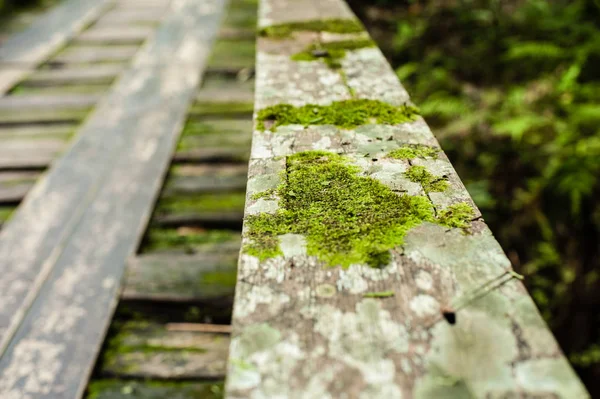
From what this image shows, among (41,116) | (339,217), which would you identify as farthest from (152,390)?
(41,116)

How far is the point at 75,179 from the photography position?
299 centimetres

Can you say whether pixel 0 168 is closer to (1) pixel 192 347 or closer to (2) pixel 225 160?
(2) pixel 225 160

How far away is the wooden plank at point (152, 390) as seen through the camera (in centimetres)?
181

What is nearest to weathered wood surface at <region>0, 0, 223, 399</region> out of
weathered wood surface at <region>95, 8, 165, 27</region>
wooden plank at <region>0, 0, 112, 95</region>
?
wooden plank at <region>0, 0, 112, 95</region>

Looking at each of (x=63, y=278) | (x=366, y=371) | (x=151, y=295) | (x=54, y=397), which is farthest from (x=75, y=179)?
(x=366, y=371)

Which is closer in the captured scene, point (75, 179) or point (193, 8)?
point (75, 179)

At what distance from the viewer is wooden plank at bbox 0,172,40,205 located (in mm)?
2901

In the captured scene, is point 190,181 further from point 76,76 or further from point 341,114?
point 76,76

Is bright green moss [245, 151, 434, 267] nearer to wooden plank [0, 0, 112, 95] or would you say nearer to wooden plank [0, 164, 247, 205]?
wooden plank [0, 164, 247, 205]

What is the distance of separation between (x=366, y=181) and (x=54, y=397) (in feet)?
5.50

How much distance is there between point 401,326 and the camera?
812 millimetres

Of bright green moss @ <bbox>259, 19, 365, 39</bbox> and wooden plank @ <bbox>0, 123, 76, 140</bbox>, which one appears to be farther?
wooden plank @ <bbox>0, 123, 76, 140</bbox>

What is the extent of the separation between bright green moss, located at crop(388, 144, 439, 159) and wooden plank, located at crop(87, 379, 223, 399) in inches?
51.8

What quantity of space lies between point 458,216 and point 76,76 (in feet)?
14.7
